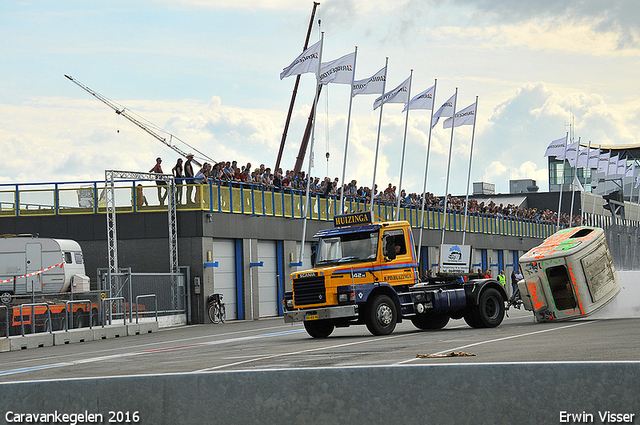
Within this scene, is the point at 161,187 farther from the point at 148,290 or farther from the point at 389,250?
the point at 389,250

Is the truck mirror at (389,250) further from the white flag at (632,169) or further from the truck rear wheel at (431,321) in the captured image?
the white flag at (632,169)

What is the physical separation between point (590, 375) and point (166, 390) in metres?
2.87

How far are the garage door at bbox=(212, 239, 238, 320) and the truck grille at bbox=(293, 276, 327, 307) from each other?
15801mm

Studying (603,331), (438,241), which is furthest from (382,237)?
(438,241)

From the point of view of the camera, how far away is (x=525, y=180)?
10975cm

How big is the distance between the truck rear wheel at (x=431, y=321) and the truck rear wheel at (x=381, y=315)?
2.12 metres

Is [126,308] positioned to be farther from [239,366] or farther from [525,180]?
[525,180]

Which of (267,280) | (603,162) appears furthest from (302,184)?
(603,162)

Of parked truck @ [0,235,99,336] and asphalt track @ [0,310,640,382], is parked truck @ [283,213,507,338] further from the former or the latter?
parked truck @ [0,235,99,336]

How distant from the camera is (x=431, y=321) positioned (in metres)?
24.2

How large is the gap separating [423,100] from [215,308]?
58.0 ft

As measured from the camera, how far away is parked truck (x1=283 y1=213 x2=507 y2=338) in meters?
21.7

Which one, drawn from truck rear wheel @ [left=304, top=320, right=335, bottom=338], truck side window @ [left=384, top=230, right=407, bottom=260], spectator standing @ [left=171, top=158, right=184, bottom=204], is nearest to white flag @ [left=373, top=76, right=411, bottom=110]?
spectator standing @ [left=171, top=158, right=184, bottom=204]

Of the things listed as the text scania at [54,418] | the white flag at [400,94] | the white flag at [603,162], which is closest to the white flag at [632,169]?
the white flag at [603,162]
